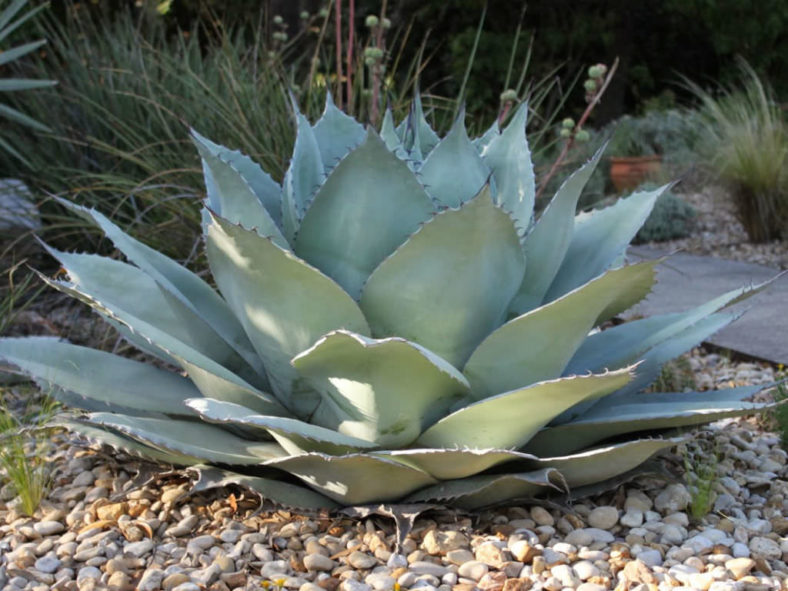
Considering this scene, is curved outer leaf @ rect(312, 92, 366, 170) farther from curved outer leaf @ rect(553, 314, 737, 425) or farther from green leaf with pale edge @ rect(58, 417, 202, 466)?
curved outer leaf @ rect(553, 314, 737, 425)

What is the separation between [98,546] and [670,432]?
1211mm

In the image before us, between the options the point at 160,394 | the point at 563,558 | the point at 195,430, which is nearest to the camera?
the point at 563,558

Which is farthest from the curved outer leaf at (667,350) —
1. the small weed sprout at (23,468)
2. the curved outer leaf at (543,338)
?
the small weed sprout at (23,468)

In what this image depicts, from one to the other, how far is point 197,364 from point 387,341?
43 cm

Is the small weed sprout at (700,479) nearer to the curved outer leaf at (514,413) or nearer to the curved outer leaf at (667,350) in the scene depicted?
the curved outer leaf at (667,350)

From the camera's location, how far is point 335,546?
1742 mm

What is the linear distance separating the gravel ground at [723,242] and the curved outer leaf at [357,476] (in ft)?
13.8

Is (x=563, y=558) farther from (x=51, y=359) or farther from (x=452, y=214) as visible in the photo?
(x=51, y=359)

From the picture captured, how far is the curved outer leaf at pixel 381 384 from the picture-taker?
1581mm

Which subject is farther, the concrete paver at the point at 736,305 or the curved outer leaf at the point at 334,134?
the concrete paver at the point at 736,305

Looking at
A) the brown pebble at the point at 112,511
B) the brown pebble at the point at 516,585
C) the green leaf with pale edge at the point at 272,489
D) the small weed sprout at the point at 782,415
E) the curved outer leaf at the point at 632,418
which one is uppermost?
the curved outer leaf at the point at 632,418

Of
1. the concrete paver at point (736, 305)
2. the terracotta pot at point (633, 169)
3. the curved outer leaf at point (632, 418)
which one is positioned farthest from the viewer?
the terracotta pot at point (633, 169)

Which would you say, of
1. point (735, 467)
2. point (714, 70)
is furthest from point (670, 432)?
point (714, 70)

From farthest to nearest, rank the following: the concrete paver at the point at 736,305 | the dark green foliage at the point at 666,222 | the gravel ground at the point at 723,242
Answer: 1. the dark green foliage at the point at 666,222
2. the gravel ground at the point at 723,242
3. the concrete paver at the point at 736,305
